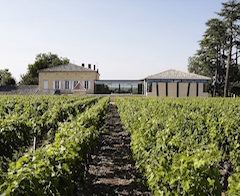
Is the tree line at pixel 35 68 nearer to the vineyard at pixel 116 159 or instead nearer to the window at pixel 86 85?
the window at pixel 86 85

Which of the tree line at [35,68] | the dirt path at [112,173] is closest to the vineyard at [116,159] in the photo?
the dirt path at [112,173]

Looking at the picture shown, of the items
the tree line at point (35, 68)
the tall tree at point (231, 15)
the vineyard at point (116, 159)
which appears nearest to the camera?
the vineyard at point (116, 159)

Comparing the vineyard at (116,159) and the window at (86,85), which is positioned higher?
the window at (86,85)

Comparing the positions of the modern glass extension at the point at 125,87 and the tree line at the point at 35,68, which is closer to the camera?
the modern glass extension at the point at 125,87

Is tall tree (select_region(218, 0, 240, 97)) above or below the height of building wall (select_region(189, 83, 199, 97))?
above

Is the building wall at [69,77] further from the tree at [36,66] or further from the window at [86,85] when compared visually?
the tree at [36,66]

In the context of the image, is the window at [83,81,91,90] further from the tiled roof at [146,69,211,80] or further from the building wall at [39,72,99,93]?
the tiled roof at [146,69,211,80]

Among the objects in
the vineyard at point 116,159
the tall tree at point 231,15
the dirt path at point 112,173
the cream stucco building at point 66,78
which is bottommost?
the dirt path at point 112,173

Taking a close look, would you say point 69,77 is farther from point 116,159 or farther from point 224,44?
point 116,159

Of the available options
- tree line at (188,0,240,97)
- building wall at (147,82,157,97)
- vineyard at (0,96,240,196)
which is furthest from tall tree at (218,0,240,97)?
vineyard at (0,96,240,196)

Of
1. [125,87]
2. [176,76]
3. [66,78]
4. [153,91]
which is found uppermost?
[176,76]

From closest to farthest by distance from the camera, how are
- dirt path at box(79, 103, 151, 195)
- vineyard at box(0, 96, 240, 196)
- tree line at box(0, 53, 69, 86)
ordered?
1. vineyard at box(0, 96, 240, 196)
2. dirt path at box(79, 103, 151, 195)
3. tree line at box(0, 53, 69, 86)

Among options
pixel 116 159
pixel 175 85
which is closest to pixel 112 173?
pixel 116 159

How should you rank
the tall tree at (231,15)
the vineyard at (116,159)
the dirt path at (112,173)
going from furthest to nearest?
the tall tree at (231,15), the dirt path at (112,173), the vineyard at (116,159)
